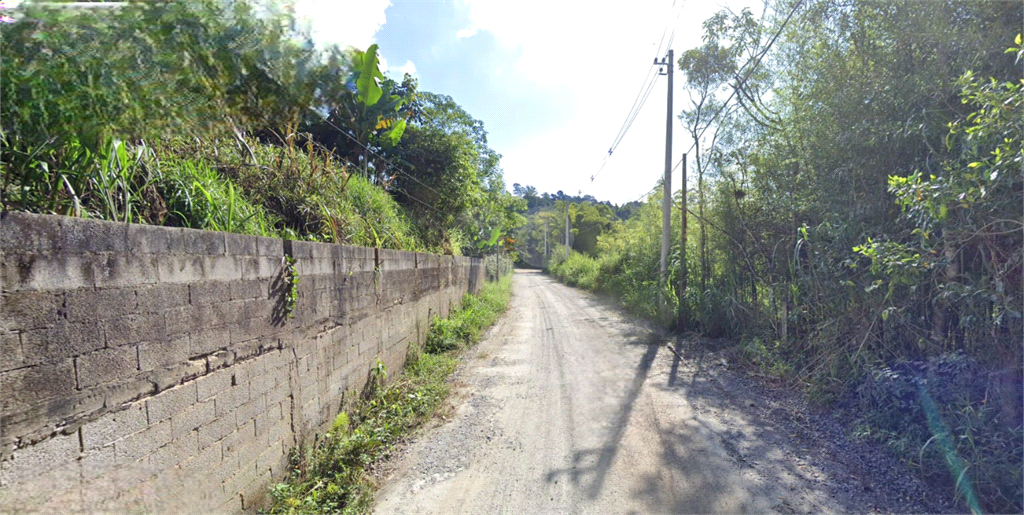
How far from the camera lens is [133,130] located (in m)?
2.19

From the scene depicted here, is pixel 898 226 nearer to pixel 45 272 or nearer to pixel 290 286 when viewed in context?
pixel 290 286

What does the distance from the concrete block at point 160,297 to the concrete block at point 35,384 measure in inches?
14.3

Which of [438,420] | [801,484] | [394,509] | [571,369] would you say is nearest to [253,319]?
[394,509]

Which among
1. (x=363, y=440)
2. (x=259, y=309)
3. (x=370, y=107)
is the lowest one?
(x=363, y=440)

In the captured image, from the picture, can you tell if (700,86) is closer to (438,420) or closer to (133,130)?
(438,420)

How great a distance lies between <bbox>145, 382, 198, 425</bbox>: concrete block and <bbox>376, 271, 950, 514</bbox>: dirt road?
4.24 feet

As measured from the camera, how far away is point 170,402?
6.54ft

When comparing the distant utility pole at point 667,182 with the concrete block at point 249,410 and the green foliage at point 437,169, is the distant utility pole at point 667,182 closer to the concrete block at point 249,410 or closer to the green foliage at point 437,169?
the green foliage at point 437,169

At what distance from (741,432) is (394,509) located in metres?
2.98

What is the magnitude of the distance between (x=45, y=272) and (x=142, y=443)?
32.5 inches

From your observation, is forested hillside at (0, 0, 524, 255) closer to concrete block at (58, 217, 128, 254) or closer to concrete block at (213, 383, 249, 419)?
concrete block at (58, 217, 128, 254)

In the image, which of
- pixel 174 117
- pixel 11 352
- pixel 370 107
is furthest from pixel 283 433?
pixel 370 107

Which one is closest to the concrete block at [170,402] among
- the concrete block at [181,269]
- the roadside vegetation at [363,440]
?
the concrete block at [181,269]

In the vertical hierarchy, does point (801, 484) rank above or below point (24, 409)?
below
